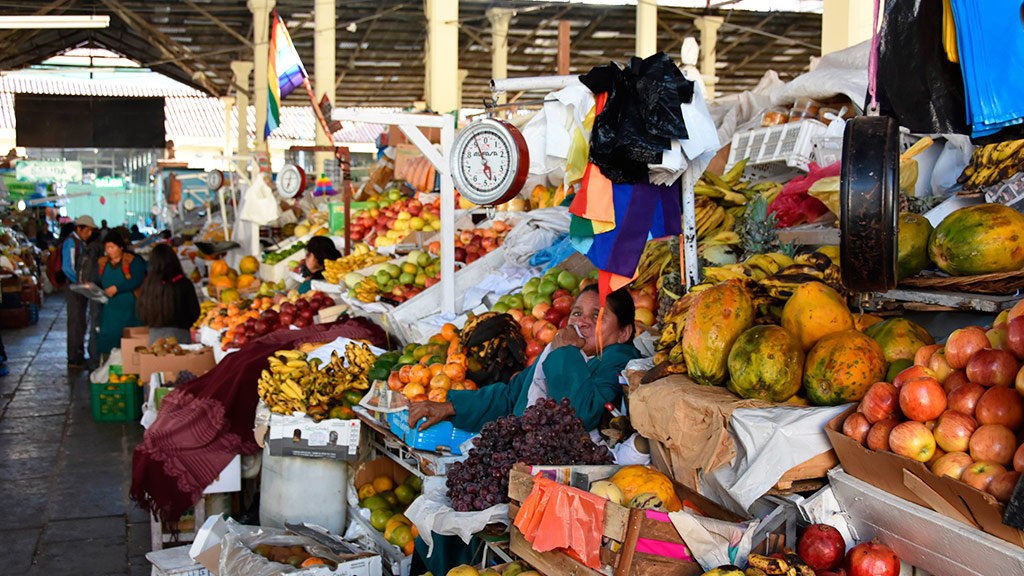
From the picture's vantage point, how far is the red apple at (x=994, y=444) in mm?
1772

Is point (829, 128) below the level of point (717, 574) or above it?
above

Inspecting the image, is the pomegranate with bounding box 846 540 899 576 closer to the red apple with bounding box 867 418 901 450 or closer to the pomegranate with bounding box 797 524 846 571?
the pomegranate with bounding box 797 524 846 571

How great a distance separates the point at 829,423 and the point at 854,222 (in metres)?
0.59

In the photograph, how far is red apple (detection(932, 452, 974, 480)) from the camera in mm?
1821

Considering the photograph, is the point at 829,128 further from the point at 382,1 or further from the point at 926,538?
the point at 382,1

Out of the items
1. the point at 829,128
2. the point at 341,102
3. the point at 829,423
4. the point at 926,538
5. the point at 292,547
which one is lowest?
the point at 292,547

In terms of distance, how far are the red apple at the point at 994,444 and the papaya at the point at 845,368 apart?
41 cm

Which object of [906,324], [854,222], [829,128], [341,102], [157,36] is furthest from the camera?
[341,102]

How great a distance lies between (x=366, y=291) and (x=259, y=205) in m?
3.33

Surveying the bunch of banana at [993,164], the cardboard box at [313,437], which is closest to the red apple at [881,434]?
the bunch of banana at [993,164]

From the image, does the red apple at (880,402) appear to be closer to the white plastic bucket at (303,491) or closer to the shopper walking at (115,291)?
the white plastic bucket at (303,491)

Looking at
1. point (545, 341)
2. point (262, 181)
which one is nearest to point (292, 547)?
point (545, 341)

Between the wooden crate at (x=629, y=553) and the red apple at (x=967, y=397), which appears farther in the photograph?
the wooden crate at (x=629, y=553)

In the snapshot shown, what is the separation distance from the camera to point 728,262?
3.44 metres
